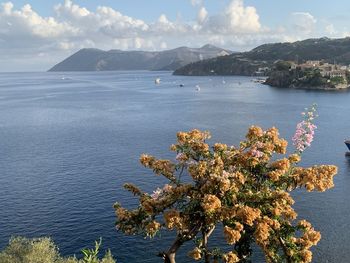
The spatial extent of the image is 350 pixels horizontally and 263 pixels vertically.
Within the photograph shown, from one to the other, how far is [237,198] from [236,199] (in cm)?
31

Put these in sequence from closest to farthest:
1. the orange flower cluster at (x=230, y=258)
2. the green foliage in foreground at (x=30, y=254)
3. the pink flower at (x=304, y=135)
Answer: the orange flower cluster at (x=230, y=258) → the pink flower at (x=304, y=135) → the green foliage in foreground at (x=30, y=254)

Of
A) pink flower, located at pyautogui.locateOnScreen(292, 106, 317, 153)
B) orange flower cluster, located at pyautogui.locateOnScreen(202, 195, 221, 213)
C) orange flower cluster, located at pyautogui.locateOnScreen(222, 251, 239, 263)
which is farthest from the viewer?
pink flower, located at pyautogui.locateOnScreen(292, 106, 317, 153)

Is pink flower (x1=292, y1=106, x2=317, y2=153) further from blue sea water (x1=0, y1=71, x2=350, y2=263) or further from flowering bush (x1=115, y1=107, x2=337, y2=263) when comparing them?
blue sea water (x1=0, y1=71, x2=350, y2=263)

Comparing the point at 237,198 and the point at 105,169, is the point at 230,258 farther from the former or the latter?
the point at 105,169

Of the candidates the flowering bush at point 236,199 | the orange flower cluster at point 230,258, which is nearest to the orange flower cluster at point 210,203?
the flowering bush at point 236,199

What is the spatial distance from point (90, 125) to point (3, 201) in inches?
3329

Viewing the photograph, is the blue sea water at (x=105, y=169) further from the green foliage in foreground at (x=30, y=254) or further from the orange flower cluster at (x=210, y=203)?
the orange flower cluster at (x=210, y=203)

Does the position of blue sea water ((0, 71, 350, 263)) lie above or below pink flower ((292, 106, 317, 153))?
below

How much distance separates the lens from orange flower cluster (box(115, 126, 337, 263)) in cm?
2145

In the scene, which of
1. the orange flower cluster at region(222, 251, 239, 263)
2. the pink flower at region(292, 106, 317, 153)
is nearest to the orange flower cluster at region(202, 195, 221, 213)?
→ the orange flower cluster at region(222, 251, 239, 263)

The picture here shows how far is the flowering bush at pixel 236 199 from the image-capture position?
21469mm

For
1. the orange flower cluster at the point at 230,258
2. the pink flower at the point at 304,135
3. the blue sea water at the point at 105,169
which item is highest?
the pink flower at the point at 304,135

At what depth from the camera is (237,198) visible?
22359 millimetres

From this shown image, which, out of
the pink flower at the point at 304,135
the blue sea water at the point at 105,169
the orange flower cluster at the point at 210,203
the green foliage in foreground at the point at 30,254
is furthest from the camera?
the blue sea water at the point at 105,169
